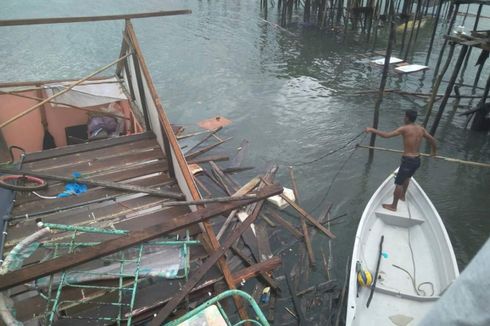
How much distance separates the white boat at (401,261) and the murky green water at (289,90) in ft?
4.47

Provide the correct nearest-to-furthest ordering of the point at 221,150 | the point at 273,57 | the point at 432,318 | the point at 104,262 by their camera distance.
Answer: the point at 432,318 → the point at 104,262 → the point at 221,150 → the point at 273,57

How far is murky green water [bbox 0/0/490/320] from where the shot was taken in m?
12.0

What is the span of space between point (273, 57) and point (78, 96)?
58.9ft

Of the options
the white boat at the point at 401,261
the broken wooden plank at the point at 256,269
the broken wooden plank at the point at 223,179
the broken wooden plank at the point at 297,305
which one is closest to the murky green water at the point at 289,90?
the broken wooden plank at the point at 223,179

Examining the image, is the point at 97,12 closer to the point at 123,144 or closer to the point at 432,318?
the point at 123,144

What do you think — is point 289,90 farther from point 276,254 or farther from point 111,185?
point 111,185

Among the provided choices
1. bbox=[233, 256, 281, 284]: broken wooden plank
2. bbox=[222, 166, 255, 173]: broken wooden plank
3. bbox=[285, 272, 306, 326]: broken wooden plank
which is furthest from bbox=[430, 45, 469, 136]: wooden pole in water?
bbox=[233, 256, 281, 284]: broken wooden plank

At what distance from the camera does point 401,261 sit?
7.70m

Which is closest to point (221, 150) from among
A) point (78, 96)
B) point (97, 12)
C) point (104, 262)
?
point (78, 96)

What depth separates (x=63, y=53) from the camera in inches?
1013

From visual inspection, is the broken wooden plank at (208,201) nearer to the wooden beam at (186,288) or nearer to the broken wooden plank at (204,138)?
the wooden beam at (186,288)

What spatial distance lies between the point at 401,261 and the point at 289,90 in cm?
1422

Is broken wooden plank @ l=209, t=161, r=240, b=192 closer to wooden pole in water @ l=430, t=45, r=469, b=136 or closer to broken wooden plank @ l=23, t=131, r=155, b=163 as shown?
broken wooden plank @ l=23, t=131, r=155, b=163

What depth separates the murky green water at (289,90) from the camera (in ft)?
39.3
